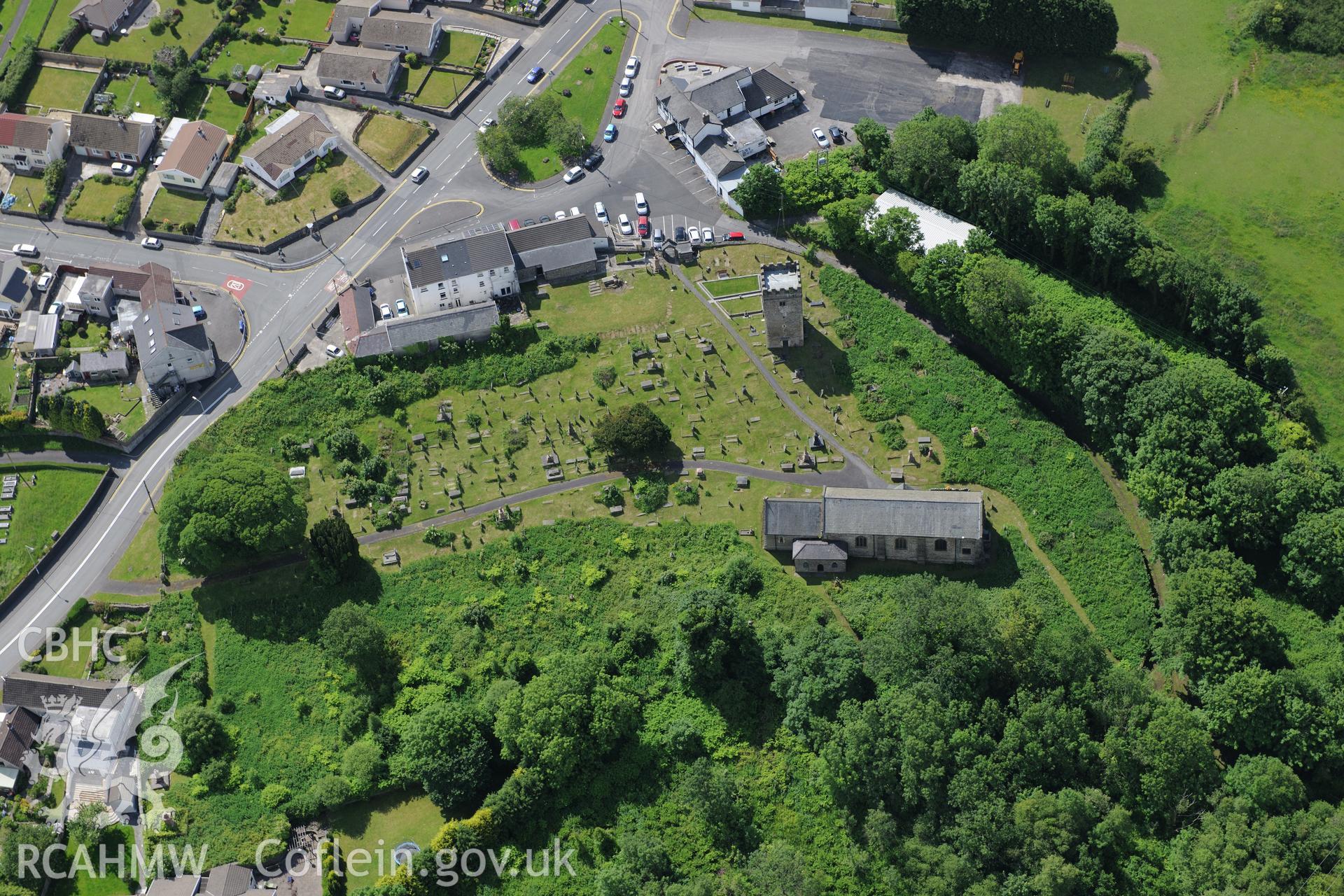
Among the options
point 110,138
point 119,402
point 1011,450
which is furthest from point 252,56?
point 1011,450

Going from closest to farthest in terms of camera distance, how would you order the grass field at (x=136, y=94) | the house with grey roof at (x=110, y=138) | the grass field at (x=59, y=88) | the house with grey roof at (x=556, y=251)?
the house with grey roof at (x=556, y=251) < the house with grey roof at (x=110, y=138) < the grass field at (x=136, y=94) < the grass field at (x=59, y=88)

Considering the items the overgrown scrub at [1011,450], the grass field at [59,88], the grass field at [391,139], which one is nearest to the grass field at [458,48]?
the grass field at [391,139]

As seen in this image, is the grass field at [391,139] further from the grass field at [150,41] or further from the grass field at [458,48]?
the grass field at [150,41]

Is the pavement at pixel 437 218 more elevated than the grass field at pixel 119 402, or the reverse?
the pavement at pixel 437 218

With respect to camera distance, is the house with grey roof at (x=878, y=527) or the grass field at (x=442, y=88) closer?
the house with grey roof at (x=878, y=527)

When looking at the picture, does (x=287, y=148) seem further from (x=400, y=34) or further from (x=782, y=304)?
(x=782, y=304)

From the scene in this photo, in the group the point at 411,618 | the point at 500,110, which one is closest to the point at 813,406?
the point at 411,618

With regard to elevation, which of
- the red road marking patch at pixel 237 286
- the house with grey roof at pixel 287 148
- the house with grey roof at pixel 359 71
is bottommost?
the red road marking patch at pixel 237 286
